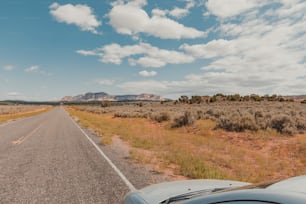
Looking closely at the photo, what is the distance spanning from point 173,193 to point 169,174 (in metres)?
5.33

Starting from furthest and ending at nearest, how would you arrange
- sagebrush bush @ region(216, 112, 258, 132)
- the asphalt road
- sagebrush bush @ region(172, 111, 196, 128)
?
sagebrush bush @ region(172, 111, 196, 128)
sagebrush bush @ region(216, 112, 258, 132)
the asphalt road

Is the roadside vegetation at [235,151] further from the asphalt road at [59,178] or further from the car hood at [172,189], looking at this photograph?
the car hood at [172,189]

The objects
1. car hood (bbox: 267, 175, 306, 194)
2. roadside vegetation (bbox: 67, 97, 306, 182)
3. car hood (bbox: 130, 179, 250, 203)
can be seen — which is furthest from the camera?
roadside vegetation (bbox: 67, 97, 306, 182)

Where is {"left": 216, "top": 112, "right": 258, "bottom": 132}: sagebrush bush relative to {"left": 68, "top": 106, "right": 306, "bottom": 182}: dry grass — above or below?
above

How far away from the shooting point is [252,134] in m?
18.0

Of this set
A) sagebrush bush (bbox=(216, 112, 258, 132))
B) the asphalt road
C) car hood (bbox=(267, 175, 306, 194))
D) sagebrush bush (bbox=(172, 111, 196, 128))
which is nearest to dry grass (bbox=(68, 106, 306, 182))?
sagebrush bush (bbox=(216, 112, 258, 132))

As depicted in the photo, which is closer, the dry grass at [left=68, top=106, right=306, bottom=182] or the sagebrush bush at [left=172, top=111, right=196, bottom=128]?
the dry grass at [left=68, top=106, right=306, bottom=182]

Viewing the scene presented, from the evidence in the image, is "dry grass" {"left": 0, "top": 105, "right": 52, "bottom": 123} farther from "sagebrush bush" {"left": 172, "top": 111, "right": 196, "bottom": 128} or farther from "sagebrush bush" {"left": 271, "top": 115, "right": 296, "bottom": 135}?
"sagebrush bush" {"left": 271, "top": 115, "right": 296, "bottom": 135}

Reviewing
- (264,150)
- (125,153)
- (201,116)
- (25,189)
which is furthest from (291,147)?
(201,116)

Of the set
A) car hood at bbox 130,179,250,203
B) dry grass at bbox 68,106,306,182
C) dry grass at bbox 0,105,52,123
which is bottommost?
dry grass at bbox 0,105,52,123

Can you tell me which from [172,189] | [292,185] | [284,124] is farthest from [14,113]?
[292,185]

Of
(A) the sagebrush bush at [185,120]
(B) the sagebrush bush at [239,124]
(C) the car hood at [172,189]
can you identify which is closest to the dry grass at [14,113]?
(A) the sagebrush bush at [185,120]

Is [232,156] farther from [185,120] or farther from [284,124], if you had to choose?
[185,120]

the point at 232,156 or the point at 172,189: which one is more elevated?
the point at 172,189
